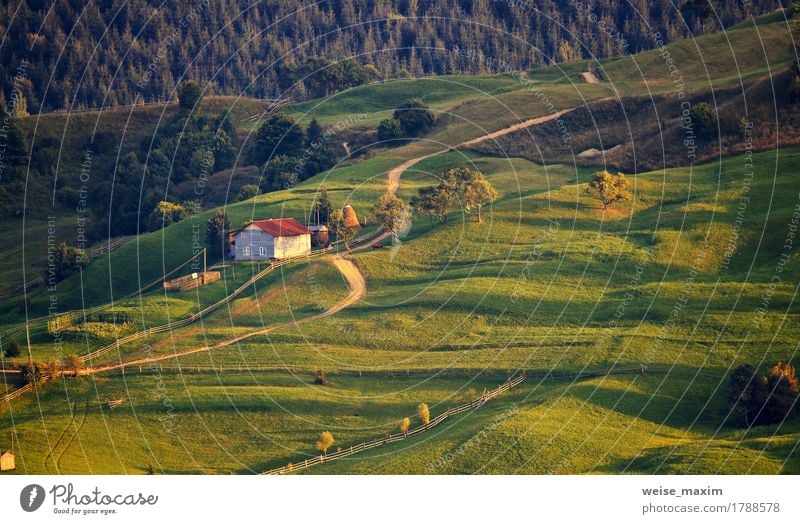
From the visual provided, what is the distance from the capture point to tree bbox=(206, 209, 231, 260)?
150500mm

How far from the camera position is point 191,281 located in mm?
138500

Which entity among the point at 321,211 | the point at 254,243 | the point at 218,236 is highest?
the point at 321,211

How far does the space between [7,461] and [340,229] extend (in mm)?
59651

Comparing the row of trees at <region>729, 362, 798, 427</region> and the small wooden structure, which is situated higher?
the small wooden structure

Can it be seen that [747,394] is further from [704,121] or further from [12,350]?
[704,121]

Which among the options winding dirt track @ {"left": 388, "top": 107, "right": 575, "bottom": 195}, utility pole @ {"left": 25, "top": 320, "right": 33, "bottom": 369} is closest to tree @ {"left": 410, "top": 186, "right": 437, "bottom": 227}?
winding dirt track @ {"left": 388, "top": 107, "right": 575, "bottom": 195}

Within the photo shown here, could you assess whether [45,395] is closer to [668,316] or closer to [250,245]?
[250,245]

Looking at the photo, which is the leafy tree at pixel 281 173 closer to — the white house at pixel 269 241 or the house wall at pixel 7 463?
the white house at pixel 269 241

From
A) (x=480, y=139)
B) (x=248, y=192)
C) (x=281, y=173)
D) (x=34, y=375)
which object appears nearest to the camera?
(x=34, y=375)

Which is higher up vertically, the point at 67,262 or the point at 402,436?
the point at 67,262

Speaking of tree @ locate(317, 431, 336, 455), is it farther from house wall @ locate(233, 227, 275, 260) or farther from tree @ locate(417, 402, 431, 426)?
house wall @ locate(233, 227, 275, 260)

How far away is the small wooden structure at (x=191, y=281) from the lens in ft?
452

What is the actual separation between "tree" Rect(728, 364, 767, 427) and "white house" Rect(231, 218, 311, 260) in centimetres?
5765

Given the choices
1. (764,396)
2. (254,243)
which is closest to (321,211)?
(254,243)
